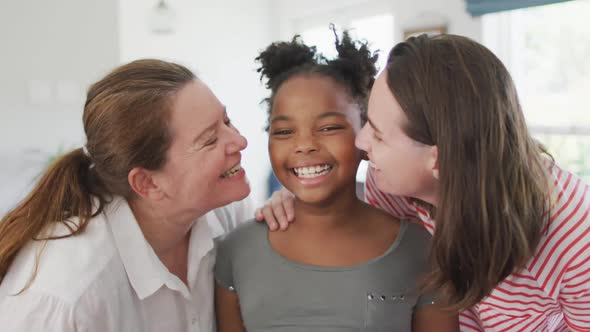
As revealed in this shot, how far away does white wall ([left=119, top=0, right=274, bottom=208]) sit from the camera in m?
3.52

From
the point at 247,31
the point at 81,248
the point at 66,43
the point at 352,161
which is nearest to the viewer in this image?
the point at 81,248

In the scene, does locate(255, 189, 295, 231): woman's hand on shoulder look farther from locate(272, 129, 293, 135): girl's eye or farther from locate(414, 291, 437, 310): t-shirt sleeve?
locate(414, 291, 437, 310): t-shirt sleeve

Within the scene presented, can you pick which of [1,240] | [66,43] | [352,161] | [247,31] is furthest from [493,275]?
[247,31]

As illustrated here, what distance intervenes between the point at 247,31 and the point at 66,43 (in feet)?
5.54

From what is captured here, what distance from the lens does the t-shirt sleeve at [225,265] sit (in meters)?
1.22

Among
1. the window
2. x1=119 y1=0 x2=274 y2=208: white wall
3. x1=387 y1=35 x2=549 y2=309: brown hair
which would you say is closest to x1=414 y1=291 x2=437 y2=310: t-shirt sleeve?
x1=387 y1=35 x2=549 y2=309: brown hair

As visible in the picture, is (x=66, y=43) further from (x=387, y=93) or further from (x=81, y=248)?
(x=387, y=93)

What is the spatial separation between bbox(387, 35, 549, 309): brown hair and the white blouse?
598 millimetres

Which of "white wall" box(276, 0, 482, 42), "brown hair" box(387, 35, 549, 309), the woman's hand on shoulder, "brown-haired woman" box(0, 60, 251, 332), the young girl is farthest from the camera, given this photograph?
"white wall" box(276, 0, 482, 42)

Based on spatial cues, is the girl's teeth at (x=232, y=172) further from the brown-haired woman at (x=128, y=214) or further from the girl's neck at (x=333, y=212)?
the girl's neck at (x=333, y=212)

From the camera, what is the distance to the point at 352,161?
1.14 m

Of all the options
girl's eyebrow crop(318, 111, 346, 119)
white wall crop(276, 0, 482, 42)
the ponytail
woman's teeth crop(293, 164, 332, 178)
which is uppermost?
white wall crop(276, 0, 482, 42)

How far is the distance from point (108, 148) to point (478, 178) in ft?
2.51

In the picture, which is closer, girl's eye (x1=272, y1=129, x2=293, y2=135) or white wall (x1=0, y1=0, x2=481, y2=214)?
girl's eye (x1=272, y1=129, x2=293, y2=135)
